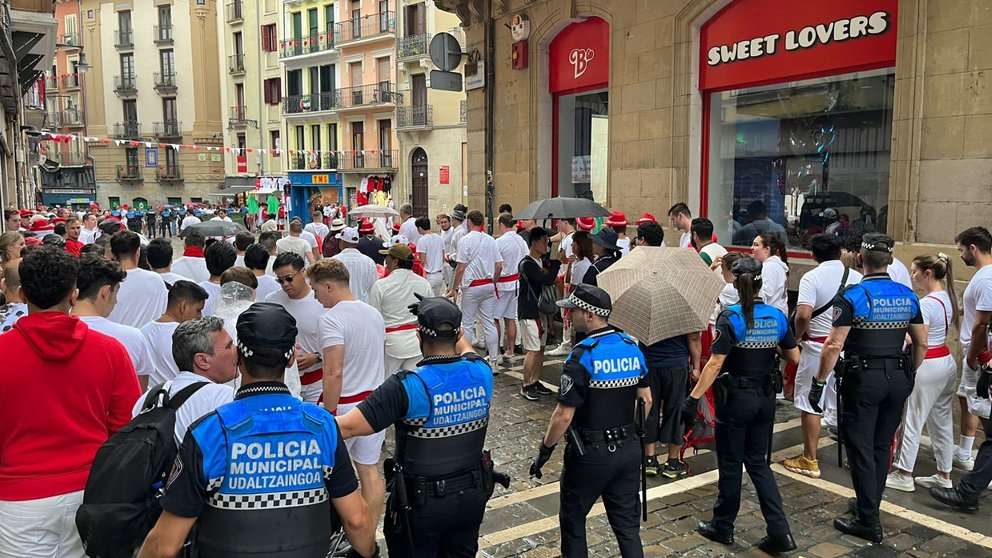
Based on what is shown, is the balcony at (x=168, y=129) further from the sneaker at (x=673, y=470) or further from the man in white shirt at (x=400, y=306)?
the sneaker at (x=673, y=470)

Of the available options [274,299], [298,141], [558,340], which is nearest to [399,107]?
[298,141]

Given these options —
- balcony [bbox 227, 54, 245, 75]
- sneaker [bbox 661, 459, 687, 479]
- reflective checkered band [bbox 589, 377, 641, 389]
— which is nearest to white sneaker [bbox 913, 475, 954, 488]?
sneaker [bbox 661, 459, 687, 479]

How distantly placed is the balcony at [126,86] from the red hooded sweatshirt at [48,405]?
5782cm

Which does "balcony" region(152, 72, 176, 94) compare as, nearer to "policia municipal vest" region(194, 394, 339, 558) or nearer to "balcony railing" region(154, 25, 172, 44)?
"balcony railing" region(154, 25, 172, 44)

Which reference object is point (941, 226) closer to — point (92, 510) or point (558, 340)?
point (558, 340)

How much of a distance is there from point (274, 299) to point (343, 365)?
1037mm

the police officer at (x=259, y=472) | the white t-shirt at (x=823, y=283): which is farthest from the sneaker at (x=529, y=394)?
the police officer at (x=259, y=472)

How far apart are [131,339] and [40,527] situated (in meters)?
1.12

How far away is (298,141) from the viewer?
1800 inches

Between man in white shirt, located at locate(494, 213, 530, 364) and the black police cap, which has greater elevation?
the black police cap

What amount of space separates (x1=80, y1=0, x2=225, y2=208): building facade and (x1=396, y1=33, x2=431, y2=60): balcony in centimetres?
1933

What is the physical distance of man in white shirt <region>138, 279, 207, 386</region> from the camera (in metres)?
4.25


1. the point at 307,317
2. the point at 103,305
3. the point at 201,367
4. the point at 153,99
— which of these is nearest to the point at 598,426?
the point at 201,367

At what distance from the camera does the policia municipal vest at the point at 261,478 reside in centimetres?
248
